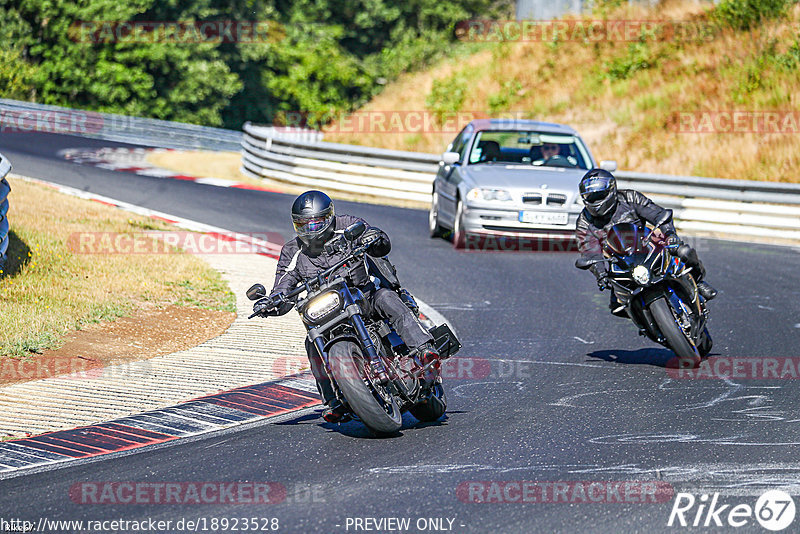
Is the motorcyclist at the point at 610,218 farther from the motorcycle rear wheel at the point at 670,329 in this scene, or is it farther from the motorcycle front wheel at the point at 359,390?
the motorcycle front wheel at the point at 359,390

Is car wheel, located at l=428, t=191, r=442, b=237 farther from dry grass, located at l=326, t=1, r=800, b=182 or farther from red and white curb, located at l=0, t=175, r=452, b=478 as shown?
red and white curb, located at l=0, t=175, r=452, b=478

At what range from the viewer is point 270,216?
775 inches

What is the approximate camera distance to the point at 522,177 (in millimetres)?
16297

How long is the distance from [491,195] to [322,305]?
9.25 m

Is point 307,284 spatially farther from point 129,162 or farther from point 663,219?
point 129,162

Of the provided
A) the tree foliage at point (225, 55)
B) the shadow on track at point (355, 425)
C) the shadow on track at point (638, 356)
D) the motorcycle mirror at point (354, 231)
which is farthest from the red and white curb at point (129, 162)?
the motorcycle mirror at point (354, 231)

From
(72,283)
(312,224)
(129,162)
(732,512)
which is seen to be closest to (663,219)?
(312,224)

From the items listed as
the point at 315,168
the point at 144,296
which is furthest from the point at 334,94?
the point at 144,296

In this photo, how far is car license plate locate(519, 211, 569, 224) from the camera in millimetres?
15898

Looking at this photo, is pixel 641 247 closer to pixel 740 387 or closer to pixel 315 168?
pixel 740 387

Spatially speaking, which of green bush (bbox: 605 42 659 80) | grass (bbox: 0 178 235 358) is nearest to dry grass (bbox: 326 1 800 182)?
green bush (bbox: 605 42 659 80)

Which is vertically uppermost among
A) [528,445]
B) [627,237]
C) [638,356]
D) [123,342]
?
[627,237]

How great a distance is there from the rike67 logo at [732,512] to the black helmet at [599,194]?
4218 millimetres

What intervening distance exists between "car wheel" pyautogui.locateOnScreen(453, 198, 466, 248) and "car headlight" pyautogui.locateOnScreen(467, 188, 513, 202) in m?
0.30
